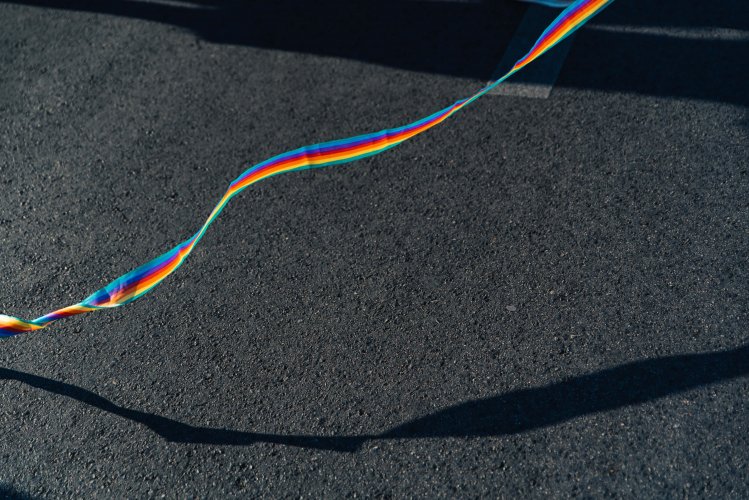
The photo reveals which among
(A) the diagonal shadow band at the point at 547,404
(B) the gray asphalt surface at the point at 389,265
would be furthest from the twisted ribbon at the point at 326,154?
(A) the diagonal shadow band at the point at 547,404

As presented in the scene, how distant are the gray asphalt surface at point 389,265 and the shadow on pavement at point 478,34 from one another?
0.02 m

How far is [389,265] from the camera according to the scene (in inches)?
154

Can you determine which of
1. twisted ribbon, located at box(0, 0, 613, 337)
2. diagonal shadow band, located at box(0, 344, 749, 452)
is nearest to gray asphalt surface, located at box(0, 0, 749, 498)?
diagonal shadow band, located at box(0, 344, 749, 452)

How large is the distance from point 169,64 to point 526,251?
Answer: 113 inches

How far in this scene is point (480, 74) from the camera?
496 cm

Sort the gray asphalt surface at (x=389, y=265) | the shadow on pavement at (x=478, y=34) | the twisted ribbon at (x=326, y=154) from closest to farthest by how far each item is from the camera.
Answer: the gray asphalt surface at (x=389, y=265), the twisted ribbon at (x=326, y=154), the shadow on pavement at (x=478, y=34)

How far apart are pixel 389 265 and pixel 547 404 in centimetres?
106

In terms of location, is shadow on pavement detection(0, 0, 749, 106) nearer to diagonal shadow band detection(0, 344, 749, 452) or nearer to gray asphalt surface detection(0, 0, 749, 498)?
gray asphalt surface detection(0, 0, 749, 498)

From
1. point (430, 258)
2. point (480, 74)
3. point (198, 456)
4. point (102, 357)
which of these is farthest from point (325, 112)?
point (198, 456)

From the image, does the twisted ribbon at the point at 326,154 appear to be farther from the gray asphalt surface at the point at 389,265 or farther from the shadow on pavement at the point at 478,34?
the shadow on pavement at the point at 478,34

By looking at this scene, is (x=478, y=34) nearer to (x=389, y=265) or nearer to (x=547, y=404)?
(x=389, y=265)

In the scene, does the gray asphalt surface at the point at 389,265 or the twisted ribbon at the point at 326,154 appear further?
the twisted ribbon at the point at 326,154

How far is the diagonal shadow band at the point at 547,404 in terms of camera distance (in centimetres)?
320

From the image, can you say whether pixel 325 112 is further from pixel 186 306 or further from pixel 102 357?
pixel 102 357
